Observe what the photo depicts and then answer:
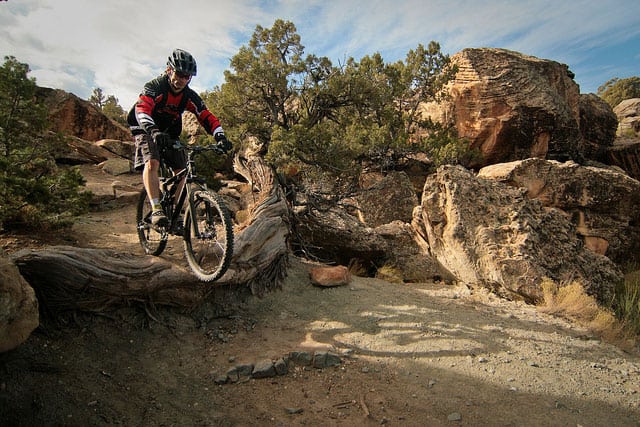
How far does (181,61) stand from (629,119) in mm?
37453

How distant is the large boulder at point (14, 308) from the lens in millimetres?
2684

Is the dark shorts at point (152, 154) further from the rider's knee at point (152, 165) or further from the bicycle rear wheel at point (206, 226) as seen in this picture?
the bicycle rear wheel at point (206, 226)

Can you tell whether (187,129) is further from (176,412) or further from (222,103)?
(176,412)

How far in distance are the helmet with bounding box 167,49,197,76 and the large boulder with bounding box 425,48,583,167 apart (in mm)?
16702

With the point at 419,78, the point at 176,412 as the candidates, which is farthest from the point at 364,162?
the point at 176,412

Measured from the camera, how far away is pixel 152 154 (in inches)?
174

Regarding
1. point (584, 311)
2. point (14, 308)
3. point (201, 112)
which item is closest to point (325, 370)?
point (14, 308)

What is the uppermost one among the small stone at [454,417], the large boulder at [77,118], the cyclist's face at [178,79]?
the large boulder at [77,118]

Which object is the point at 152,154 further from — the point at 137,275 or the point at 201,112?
the point at 137,275

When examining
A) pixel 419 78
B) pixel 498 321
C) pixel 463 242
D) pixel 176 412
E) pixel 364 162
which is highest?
pixel 419 78

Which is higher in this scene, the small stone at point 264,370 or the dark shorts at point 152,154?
the dark shorts at point 152,154

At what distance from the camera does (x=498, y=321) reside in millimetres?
5500

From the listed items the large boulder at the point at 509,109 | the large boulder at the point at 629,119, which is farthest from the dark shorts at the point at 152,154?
the large boulder at the point at 629,119

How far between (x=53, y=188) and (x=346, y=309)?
5.72 meters
